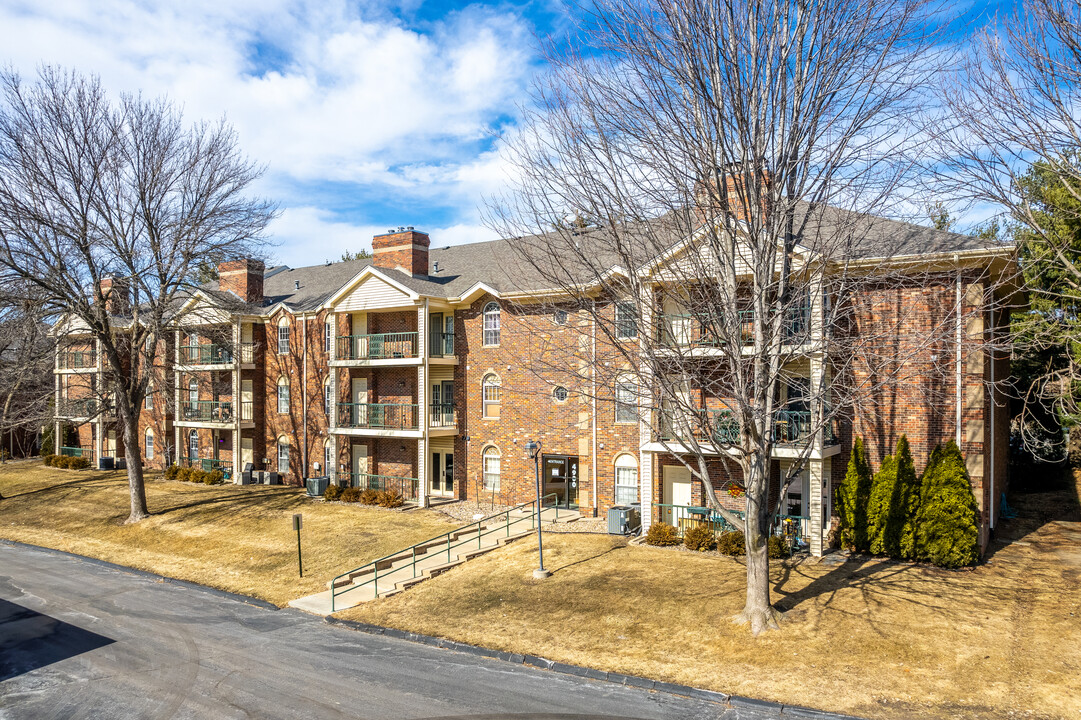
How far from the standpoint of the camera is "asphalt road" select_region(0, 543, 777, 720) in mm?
10641

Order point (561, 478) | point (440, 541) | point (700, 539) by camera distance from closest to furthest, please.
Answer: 1. point (700, 539)
2. point (440, 541)
3. point (561, 478)

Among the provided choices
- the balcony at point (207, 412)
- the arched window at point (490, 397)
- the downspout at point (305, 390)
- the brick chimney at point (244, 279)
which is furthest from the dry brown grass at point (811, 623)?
the brick chimney at point (244, 279)

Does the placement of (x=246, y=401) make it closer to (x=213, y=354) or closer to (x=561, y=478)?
(x=213, y=354)

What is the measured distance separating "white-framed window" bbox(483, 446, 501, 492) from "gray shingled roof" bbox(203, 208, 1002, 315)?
5.98 m

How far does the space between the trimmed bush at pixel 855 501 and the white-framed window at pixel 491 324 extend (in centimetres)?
1269

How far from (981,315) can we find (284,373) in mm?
26917

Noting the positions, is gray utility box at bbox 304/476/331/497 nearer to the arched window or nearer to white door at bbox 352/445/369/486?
white door at bbox 352/445/369/486

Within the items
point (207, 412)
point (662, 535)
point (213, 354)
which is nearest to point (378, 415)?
point (207, 412)

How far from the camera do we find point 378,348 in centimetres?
2727

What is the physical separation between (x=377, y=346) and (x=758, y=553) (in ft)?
60.1

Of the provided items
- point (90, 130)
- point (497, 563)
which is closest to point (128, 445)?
point (90, 130)

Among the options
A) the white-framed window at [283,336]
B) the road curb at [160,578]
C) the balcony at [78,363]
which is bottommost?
the road curb at [160,578]

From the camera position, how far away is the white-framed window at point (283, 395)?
31.4 meters

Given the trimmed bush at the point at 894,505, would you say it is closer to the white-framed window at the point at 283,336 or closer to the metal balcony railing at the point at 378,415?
the metal balcony railing at the point at 378,415
